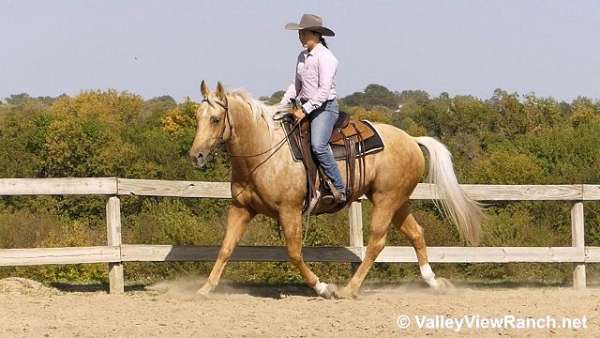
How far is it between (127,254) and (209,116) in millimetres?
1845

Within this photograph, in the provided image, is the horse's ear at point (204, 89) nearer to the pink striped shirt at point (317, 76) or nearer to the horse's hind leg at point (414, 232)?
the pink striped shirt at point (317, 76)

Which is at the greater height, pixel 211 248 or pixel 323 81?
pixel 323 81

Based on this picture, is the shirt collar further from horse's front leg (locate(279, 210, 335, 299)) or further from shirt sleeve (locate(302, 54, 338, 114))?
horse's front leg (locate(279, 210, 335, 299))

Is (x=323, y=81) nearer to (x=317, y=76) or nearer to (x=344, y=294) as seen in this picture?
(x=317, y=76)

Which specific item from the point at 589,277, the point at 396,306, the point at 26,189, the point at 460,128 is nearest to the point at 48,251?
the point at 26,189

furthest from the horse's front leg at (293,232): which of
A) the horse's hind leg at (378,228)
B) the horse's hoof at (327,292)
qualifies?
the horse's hind leg at (378,228)

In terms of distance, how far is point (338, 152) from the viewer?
888 cm

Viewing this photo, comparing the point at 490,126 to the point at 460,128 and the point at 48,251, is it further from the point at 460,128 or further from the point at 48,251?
the point at 48,251

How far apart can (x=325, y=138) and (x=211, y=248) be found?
1.87m

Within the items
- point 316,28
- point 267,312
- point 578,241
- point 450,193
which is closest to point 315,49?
point 316,28

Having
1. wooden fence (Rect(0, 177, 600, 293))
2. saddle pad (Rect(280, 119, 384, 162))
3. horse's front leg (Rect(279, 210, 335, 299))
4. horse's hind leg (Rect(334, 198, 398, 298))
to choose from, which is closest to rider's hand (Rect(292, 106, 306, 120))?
saddle pad (Rect(280, 119, 384, 162))

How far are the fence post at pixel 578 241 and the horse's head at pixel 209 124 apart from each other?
425 centimetres

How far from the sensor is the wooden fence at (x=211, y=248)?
896cm

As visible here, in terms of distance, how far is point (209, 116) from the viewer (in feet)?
27.2
